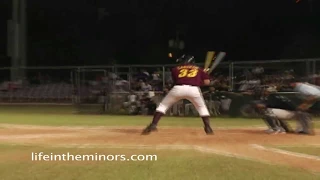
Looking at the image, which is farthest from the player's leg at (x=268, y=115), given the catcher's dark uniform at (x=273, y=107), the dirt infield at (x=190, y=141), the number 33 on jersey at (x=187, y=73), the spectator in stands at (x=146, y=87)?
the spectator in stands at (x=146, y=87)

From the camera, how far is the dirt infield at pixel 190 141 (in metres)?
9.00

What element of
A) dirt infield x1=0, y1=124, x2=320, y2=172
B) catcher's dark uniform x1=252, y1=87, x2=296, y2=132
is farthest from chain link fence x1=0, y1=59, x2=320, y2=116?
dirt infield x1=0, y1=124, x2=320, y2=172

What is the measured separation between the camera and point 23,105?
103 feet

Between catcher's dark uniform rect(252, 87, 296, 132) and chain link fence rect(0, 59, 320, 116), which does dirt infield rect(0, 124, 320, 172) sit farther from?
chain link fence rect(0, 59, 320, 116)

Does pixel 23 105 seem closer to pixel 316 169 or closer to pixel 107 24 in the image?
pixel 107 24

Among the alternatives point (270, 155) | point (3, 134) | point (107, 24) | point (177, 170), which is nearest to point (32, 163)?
point (177, 170)

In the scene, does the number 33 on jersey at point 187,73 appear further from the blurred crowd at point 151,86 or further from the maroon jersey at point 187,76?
the blurred crowd at point 151,86

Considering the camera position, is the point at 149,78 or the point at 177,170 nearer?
the point at 177,170

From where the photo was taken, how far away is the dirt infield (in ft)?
29.5

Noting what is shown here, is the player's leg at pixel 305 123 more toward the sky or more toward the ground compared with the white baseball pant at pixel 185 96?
more toward the ground

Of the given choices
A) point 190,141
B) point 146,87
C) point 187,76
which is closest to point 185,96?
point 187,76

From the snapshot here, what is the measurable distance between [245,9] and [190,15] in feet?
17.1

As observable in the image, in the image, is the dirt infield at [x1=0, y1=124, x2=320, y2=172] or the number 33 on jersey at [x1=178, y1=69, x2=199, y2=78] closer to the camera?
the dirt infield at [x1=0, y1=124, x2=320, y2=172]

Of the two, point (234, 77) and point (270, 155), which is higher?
point (234, 77)
